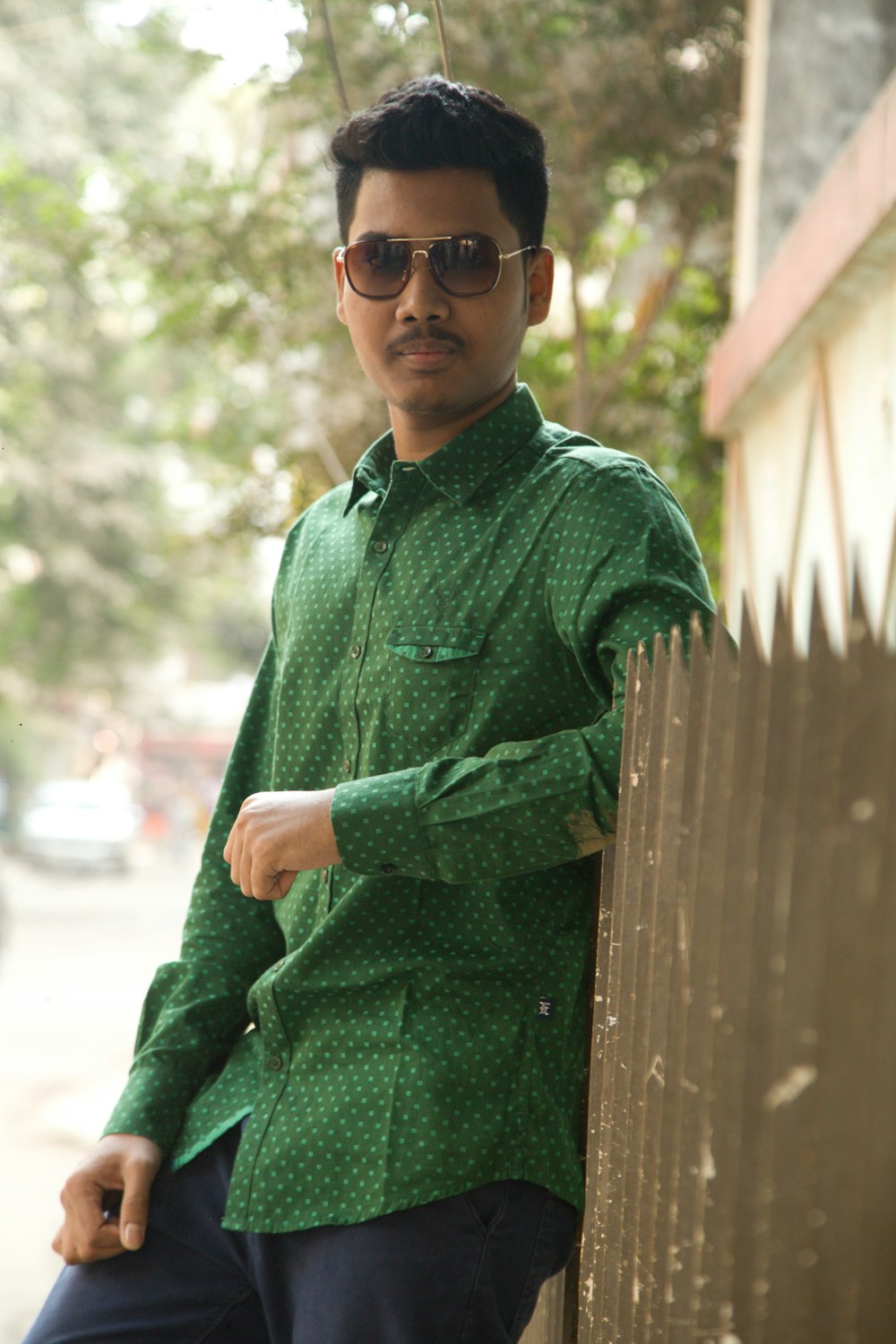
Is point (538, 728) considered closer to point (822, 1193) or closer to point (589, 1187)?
point (589, 1187)

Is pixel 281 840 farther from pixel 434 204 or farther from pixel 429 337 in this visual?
pixel 434 204

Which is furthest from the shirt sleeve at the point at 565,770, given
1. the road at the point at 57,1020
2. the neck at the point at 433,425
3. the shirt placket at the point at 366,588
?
the road at the point at 57,1020

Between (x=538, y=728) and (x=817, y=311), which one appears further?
(x=817, y=311)

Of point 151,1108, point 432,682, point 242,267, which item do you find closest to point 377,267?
point 432,682

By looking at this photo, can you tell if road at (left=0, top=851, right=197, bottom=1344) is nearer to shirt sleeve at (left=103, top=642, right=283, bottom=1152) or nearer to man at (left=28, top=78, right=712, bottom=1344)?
shirt sleeve at (left=103, top=642, right=283, bottom=1152)

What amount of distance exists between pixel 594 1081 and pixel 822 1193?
557mm

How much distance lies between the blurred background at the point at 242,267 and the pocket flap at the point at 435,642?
1784mm

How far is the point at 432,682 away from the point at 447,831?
0.58 feet

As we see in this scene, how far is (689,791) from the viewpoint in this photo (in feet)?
3.03

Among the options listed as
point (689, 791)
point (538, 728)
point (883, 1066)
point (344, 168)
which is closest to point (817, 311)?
point (344, 168)

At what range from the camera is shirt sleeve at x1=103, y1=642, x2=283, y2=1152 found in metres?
1.45

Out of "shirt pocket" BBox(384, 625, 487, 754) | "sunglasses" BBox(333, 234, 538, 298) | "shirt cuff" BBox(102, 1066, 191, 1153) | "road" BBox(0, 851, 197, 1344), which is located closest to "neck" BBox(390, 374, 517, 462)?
"sunglasses" BBox(333, 234, 538, 298)

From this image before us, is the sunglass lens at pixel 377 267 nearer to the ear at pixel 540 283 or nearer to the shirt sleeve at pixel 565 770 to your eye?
the ear at pixel 540 283

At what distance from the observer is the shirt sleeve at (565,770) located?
1.17m
